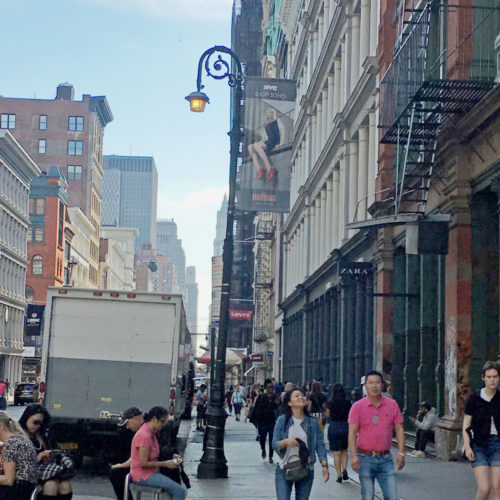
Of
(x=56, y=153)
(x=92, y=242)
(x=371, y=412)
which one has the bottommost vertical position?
(x=371, y=412)

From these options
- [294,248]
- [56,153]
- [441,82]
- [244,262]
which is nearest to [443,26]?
[441,82]

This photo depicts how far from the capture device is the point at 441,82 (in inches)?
676

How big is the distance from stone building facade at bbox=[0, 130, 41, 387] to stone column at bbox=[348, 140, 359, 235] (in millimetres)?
52926

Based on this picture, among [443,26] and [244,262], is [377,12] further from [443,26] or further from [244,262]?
[244,262]

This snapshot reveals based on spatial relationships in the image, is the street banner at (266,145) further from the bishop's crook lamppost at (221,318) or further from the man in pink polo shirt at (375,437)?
the man in pink polo shirt at (375,437)

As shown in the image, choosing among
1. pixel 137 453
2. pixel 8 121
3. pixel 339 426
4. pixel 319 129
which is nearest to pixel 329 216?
pixel 319 129

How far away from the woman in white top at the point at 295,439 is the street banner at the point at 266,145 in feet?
50.6

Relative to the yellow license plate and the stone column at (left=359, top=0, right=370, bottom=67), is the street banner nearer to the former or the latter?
the stone column at (left=359, top=0, right=370, bottom=67)

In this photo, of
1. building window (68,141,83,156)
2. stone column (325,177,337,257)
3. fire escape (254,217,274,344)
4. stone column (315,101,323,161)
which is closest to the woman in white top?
stone column (325,177,337,257)

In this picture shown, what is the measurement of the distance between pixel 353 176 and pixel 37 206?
7996cm

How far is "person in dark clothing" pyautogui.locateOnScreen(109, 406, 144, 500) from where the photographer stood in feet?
37.1

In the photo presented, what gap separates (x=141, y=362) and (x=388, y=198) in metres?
7.59

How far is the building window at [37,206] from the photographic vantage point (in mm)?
109000

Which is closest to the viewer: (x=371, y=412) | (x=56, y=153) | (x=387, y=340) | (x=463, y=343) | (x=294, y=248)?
(x=371, y=412)
